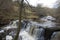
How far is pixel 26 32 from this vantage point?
11734 mm

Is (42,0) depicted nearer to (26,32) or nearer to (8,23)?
(8,23)

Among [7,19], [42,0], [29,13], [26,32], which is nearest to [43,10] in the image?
[29,13]

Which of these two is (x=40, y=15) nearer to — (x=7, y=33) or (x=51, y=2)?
(x=51, y=2)

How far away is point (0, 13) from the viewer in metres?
14.2

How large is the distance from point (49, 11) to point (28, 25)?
683cm

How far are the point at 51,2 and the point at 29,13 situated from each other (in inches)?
171

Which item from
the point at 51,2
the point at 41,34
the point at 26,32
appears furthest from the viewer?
the point at 51,2

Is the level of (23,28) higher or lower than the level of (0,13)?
lower

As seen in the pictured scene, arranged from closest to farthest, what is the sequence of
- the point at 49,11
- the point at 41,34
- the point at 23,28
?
the point at 41,34 → the point at 23,28 → the point at 49,11

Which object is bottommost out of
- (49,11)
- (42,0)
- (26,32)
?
(26,32)

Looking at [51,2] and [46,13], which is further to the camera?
[51,2]

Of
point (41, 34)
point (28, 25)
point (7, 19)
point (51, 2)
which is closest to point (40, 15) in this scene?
point (51, 2)

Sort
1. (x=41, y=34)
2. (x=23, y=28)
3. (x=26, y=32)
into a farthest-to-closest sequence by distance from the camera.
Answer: (x=23, y=28)
(x=26, y=32)
(x=41, y=34)

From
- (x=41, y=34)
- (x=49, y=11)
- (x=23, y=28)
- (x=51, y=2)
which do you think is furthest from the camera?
(x=51, y=2)
